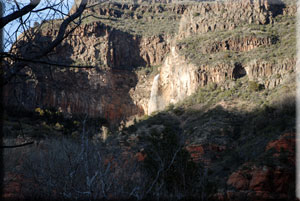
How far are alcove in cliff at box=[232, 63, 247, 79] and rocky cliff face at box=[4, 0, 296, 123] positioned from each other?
107mm

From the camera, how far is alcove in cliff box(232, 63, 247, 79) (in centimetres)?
3572

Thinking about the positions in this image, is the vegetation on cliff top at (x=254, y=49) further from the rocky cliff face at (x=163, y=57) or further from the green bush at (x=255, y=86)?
the green bush at (x=255, y=86)

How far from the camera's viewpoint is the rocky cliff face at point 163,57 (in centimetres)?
3709

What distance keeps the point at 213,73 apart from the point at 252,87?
7.37 m

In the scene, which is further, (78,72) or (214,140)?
(78,72)

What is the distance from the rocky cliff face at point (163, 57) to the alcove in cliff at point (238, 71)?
0.11 meters

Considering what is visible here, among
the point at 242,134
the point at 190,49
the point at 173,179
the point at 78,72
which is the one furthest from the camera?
the point at 78,72

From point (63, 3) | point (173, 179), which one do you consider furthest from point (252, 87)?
point (63, 3)

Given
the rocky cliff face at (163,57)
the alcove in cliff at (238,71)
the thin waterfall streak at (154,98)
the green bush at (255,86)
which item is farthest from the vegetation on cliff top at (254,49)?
the thin waterfall streak at (154,98)

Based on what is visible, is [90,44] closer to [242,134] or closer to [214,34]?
[214,34]

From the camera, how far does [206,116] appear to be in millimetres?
30047

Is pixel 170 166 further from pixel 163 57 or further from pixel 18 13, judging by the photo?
pixel 163 57

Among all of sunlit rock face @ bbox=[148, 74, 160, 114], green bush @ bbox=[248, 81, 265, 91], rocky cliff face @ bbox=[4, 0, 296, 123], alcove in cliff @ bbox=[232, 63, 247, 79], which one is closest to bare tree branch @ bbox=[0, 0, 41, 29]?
rocky cliff face @ bbox=[4, 0, 296, 123]

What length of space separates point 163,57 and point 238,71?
2199 centimetres
